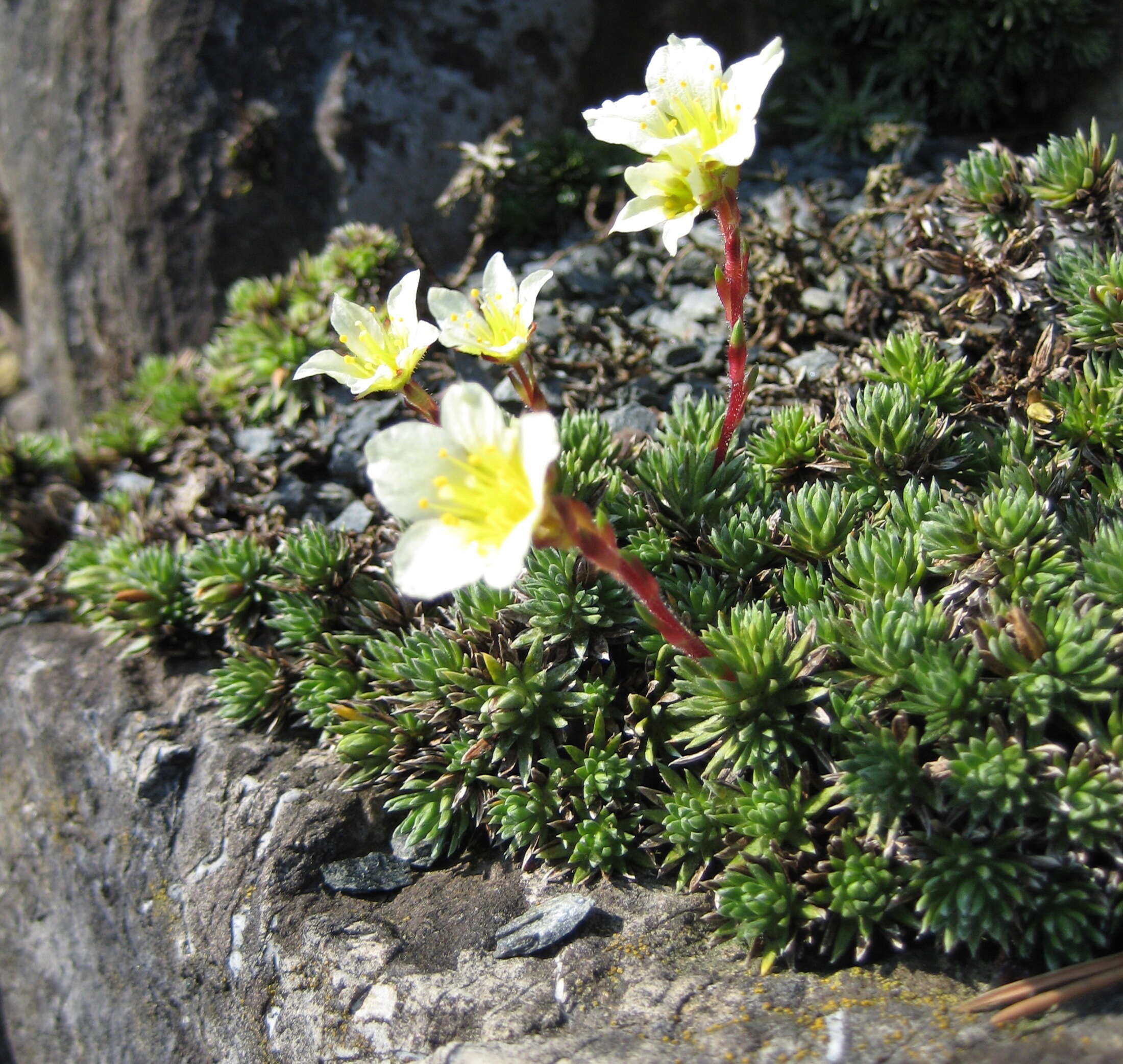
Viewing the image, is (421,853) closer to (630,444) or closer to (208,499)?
(630,444)

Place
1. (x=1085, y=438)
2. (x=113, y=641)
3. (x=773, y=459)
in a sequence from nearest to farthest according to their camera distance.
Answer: (x=1085, y=438) < (x=773, y=459) < (x=113, y=641)

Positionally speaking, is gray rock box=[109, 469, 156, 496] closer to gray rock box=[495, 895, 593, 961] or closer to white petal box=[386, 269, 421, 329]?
white petal box=[386, 269, 421, 329]

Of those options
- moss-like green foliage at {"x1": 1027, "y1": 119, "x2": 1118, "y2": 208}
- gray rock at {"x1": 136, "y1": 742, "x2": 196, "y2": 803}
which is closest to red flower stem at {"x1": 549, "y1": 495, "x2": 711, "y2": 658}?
gray rock at {"x1": 136, "y1": 742, "x2": 196, "y2": 803}

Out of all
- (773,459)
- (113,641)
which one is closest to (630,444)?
(773,459)

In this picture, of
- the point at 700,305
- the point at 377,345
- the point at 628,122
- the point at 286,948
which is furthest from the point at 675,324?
the point at 286,948

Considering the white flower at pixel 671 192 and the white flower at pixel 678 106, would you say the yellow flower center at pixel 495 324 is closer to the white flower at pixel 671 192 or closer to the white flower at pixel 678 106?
the white flower at pixel 671 192

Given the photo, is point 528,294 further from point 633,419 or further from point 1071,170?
point 1071,170
